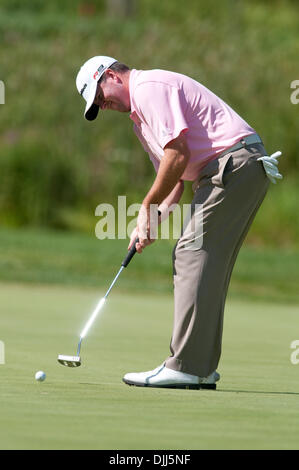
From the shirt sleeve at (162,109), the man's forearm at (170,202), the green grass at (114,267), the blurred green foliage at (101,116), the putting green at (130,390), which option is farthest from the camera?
the blurred green foliage at (101,116)

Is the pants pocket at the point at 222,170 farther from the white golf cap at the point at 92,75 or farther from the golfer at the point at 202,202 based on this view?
the white golf cap at the point at 92,75

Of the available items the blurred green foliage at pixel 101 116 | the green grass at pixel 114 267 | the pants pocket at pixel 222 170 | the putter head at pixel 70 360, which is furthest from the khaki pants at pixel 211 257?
the blurred green foliage at pixel 101 116

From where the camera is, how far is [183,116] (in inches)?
244

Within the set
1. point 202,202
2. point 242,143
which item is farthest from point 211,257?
point 242,143

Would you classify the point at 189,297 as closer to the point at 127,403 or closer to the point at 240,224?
the point at 240,224

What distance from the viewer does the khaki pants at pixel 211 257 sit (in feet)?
20.8

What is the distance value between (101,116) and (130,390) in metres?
16.4

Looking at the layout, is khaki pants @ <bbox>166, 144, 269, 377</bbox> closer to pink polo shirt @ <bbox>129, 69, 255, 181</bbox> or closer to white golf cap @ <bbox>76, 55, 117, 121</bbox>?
pink polo shirt @ <bbox>129, 69, 255, 181</bbox>

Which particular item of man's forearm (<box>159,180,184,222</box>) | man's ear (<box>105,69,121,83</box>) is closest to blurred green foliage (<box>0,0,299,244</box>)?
man's forearm (<box>159,180,184,222</box>)

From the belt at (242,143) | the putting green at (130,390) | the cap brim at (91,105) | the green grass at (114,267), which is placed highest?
the green grass at (114,267)

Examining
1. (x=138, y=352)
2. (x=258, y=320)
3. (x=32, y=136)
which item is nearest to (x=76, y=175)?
(x=32, y=136)

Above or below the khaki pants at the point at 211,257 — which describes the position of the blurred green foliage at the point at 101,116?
above

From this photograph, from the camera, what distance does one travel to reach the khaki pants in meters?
6.34

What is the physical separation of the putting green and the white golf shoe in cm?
9
